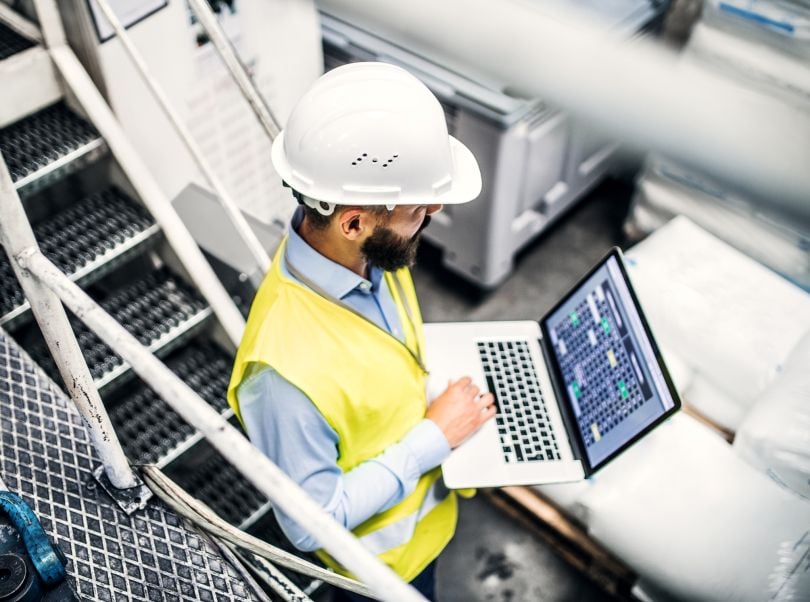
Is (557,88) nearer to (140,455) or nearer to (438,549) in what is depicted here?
(438,549)

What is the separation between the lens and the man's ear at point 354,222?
1.39 meters

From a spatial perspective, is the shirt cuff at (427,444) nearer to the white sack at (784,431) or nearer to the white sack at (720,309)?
the white sack at (784,431)

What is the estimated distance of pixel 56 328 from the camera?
1.29 metres

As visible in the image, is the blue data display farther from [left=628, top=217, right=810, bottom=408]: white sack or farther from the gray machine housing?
the gray machine housing

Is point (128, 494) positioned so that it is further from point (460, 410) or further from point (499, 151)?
point (499, 151)

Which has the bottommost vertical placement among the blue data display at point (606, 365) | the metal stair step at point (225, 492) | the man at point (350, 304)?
the metal stair step at point (225, 492)

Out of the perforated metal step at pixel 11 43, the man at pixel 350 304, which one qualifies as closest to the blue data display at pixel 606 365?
the man at pixel 350 304

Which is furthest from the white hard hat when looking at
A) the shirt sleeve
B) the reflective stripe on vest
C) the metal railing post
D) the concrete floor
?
the concrete floor

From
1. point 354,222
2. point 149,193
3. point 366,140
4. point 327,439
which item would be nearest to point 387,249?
point 354,222

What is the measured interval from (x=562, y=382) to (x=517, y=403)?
0.48ft

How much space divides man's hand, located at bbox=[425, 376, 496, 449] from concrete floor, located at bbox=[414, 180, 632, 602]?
1129 millimetres

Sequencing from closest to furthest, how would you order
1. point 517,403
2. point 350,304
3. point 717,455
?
point 350,304
point 517,403
point 717,455

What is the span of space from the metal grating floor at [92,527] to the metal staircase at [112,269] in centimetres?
59

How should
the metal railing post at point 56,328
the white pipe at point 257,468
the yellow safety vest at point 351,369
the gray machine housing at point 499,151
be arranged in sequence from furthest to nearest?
1. the gray machine housing at point 499,151
2. the yellow safety vest at point 351,369
3. the metal railing post at point 56,328
4. the white pipe at point 257,468
